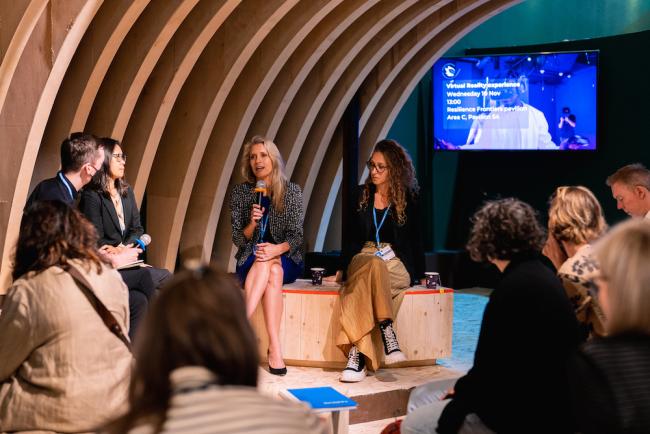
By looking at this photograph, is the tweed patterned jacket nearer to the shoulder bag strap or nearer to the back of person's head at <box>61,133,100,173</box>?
the back of person's head at <box>61,133,100,173</box>

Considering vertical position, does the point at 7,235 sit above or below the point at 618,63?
below

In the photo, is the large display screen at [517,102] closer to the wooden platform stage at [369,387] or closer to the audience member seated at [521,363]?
the wooden platform stage at [369,387]

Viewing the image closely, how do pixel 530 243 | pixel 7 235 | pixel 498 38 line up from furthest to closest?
pixel 498 38 < pixel 7 235 < pixel 530 243

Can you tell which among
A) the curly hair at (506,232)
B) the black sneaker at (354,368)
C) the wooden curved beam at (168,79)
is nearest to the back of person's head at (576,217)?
the curly hair at (506,232)

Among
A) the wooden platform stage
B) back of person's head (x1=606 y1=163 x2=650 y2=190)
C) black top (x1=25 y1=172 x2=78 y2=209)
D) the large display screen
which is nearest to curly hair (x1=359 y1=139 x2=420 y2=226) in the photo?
the wooden platform stage

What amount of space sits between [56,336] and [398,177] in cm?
323

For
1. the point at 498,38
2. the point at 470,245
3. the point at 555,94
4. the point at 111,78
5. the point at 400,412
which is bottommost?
the point at 400,412

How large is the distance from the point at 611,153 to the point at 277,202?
6499mm

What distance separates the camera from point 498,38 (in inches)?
480

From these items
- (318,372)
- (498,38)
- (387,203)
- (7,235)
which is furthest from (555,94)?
(7,235)

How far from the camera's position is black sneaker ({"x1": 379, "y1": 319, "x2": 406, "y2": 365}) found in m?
5.45

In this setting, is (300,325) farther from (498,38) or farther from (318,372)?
(498,38)

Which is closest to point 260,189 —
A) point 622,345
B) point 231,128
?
point 231,128

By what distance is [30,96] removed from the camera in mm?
5223
